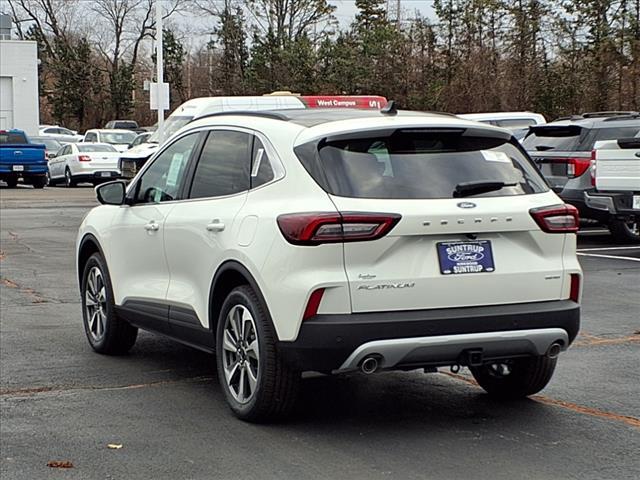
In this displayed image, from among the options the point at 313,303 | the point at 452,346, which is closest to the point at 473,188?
the point at 452,346

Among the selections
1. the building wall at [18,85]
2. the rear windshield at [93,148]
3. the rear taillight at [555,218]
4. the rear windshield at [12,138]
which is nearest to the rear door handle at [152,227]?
the rear taillight at [555,218]

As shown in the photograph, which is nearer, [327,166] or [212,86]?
[327,166]

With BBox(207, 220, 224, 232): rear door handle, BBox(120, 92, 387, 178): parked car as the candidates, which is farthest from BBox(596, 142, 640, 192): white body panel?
BBox(207, 220, 224, 232): rear door handle

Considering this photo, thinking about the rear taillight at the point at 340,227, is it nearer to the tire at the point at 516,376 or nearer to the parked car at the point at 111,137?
the tire at the point at 516,376

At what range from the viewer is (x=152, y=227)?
7.26m

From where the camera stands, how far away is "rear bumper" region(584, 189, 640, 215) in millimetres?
14539

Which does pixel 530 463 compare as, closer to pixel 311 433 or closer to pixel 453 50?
pixel 311 433

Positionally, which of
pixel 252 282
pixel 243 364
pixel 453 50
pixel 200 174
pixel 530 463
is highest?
pixel 453 50

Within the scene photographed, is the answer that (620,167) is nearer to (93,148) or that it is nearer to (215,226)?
(215,226)

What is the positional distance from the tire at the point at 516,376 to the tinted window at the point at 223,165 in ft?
5.78

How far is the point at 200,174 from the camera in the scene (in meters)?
6.92

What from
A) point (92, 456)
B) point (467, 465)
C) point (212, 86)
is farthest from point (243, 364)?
point (212, 86)

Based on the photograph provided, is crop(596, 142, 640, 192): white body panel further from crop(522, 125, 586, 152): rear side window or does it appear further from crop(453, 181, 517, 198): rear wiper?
crop(453, 181, 517, 198): rear wiper

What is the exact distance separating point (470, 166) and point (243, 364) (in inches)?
65.3
